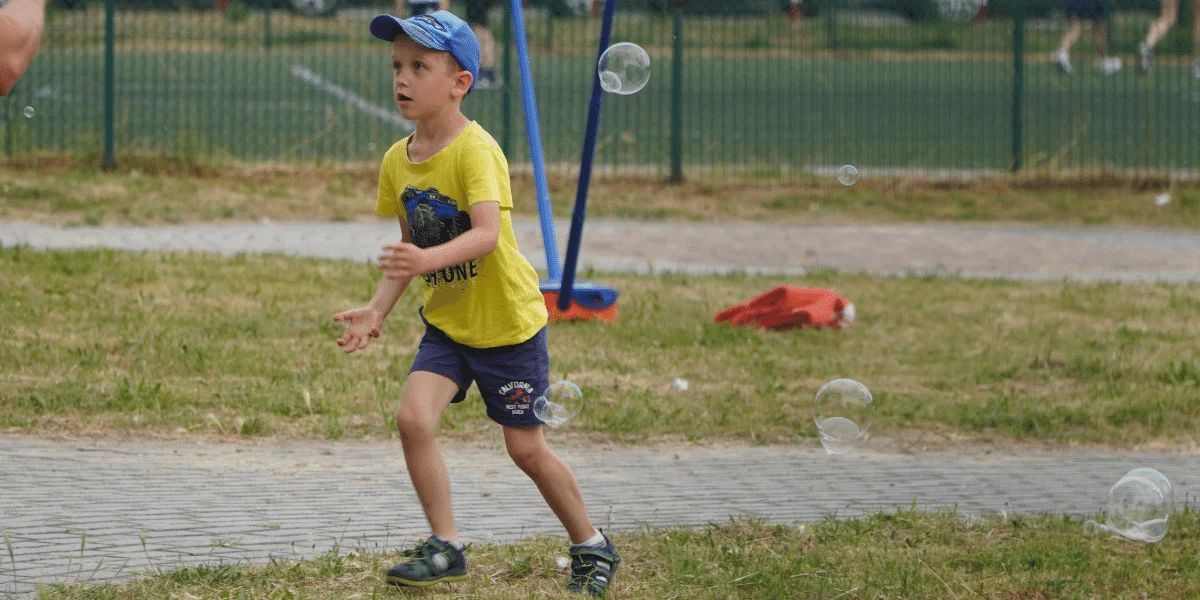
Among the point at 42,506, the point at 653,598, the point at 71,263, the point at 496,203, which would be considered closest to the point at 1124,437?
the point at 653,598

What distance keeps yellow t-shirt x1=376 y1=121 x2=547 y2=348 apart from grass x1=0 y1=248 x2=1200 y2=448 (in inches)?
87.3

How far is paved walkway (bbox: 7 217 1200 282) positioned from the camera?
36.8ft

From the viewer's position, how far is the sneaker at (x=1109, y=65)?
1616 cm

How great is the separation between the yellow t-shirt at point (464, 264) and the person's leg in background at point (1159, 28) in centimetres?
1274

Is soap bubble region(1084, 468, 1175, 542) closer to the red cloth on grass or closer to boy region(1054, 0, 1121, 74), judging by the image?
the red cloth on grass

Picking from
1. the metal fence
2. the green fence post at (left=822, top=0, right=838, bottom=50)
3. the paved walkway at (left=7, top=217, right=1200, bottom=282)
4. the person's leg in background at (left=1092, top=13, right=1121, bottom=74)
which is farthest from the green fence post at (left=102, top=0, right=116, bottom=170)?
the person's leg in background at (left=1092, top=13, right=1121, bottom=74)

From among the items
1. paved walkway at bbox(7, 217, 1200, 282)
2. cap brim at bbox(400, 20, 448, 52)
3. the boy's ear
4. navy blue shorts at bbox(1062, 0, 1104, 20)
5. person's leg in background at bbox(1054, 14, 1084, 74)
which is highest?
cap brim at bbox(400, 20, 448, 52)

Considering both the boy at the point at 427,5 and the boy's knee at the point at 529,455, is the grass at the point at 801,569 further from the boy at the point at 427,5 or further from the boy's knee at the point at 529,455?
the boy at the point at 427,5

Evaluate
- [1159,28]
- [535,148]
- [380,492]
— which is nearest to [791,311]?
[535,148]

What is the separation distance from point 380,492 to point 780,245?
701 centimetres

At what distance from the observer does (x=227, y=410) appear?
6.83m

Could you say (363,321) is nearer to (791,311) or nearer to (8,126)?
(791,311)

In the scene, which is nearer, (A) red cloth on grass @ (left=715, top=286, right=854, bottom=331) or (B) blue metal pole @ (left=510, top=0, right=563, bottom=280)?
(B) blue metal pole @ (left=510, top=0, right=563, bottom=280)

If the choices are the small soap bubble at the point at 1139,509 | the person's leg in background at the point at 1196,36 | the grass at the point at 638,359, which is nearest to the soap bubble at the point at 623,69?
the grass at the point at 638,359
